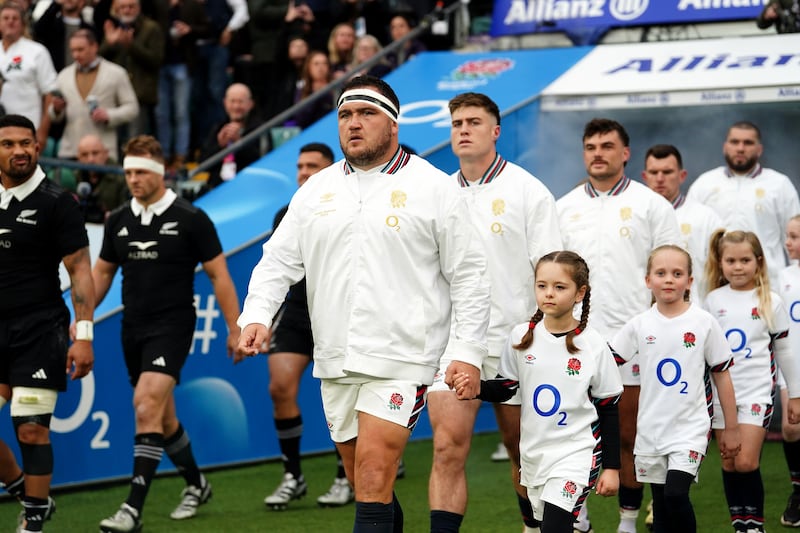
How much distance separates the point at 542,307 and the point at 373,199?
0.91 metres

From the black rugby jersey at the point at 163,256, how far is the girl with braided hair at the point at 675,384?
2705 millimetres

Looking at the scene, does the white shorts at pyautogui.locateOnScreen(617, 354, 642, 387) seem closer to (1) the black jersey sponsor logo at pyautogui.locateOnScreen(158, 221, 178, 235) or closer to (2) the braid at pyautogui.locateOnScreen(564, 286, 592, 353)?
(2) the braid at pyautogui.locateOnScreen(564, 286, 592, 353)

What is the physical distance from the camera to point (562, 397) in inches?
222

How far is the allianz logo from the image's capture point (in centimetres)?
1198

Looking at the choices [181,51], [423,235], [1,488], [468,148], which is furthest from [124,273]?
[181,51]

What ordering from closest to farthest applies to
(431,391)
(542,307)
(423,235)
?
1. (423,235)
2. (542,307)
3. (431,391)

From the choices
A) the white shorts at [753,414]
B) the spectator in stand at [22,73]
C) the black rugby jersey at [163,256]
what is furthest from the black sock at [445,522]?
the spectator in stand at [22,73]

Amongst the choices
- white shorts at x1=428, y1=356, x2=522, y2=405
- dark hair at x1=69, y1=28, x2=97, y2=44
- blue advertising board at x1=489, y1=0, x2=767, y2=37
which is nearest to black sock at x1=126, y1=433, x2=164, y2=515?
white shorts at x1=428, y1=356, x2=522, y2=405

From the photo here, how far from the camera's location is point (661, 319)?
253 inches

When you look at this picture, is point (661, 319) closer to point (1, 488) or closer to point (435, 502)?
point (435, 502)

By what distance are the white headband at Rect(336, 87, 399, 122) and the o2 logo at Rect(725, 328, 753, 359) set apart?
2.46m

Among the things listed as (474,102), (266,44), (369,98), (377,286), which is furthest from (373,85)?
(266,44)

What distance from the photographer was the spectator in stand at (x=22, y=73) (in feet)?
37.3

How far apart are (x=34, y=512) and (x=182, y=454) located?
4.55 feet
